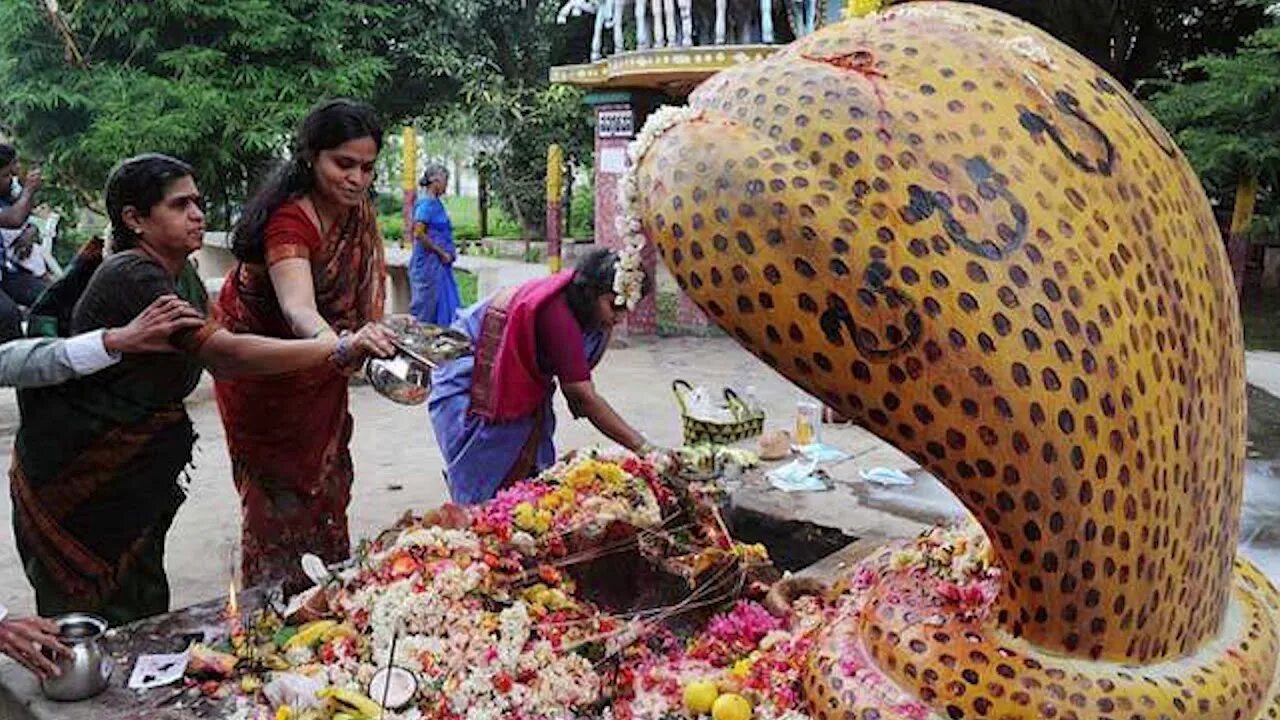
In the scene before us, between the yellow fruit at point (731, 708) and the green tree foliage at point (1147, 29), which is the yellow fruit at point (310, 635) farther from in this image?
the green tree foliage at point (1147, 29)

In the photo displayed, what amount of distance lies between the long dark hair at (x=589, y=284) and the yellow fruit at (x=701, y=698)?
59.9 inches

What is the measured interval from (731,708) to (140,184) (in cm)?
179

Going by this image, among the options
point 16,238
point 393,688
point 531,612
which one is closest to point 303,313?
point 531,612

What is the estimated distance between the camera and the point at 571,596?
2.54 meters

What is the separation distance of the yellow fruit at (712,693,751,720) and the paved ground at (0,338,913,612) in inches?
86.1

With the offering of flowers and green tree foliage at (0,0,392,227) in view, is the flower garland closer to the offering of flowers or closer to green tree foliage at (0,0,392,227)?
the offering of flowers

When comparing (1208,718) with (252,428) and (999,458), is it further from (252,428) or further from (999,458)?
(252,428)

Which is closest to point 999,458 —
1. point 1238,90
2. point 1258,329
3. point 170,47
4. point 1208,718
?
point 1208,718

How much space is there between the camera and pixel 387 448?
6523mm

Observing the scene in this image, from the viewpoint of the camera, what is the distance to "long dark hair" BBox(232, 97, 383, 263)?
2.98m

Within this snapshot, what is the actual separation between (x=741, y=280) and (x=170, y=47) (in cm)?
1252

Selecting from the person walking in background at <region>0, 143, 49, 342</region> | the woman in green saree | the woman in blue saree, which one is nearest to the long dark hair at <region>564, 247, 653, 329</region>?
the woman in blue saree

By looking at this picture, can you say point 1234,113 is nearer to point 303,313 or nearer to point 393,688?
point 303,313

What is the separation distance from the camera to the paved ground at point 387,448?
460 cm
